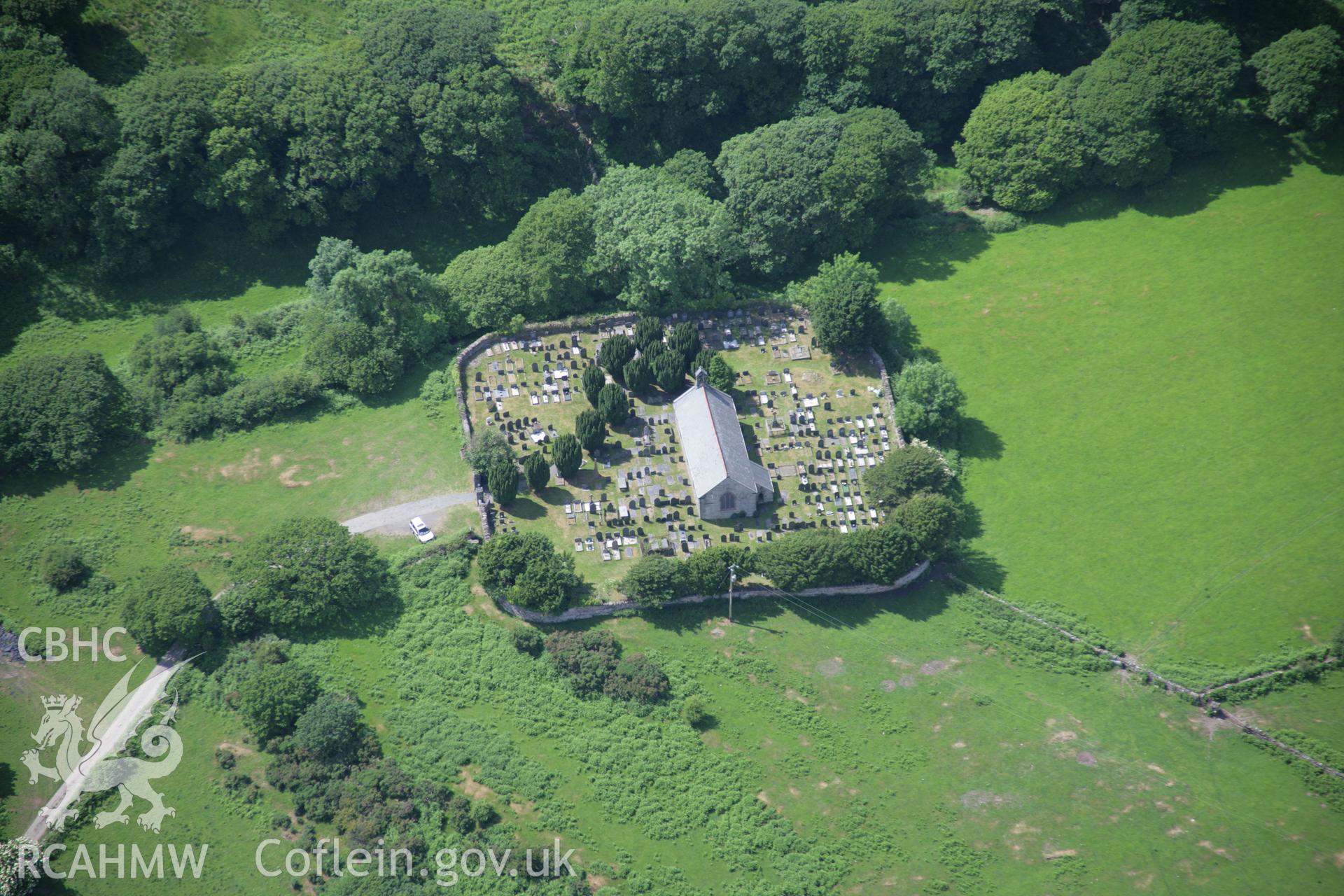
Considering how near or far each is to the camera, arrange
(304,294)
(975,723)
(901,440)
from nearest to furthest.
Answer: (975,723) → (901,440) → (304,294)

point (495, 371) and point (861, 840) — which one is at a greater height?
point (495, 371)

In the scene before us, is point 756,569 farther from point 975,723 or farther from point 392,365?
point 392,365

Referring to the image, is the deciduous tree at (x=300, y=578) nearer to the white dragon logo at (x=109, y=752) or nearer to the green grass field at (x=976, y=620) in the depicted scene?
the green grass field at (x=976, y=620)

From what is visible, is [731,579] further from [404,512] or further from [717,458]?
[404,512]

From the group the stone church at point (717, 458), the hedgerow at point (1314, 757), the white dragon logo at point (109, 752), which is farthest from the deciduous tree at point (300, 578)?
→ the hedgerow at point (1314, 757)

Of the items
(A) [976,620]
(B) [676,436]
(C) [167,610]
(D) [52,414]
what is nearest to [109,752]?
(C) [167,610]

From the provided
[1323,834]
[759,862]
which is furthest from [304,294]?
[1323,834]
